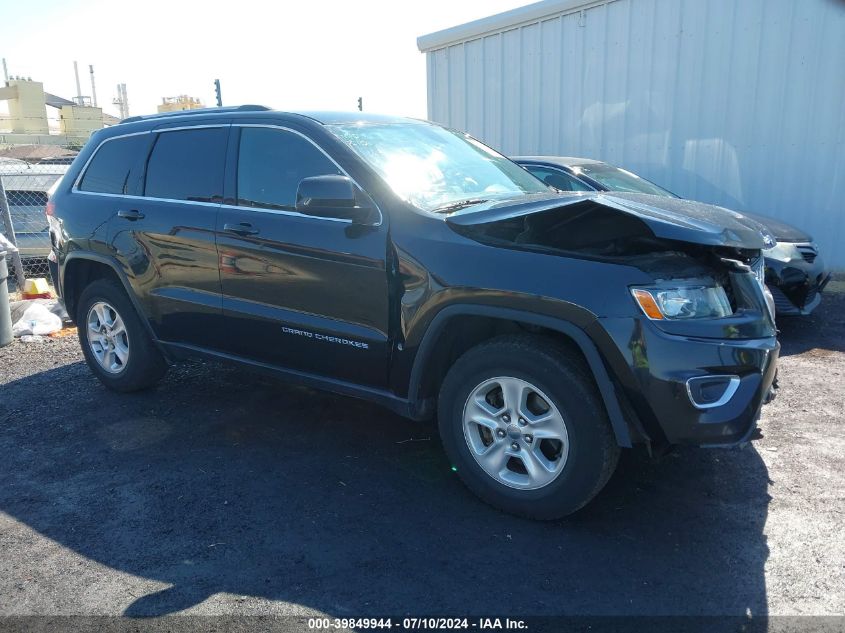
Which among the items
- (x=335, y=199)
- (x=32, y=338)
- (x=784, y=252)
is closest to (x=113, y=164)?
(x=335, y=199)

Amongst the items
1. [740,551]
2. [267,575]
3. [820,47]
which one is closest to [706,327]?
[740,551]

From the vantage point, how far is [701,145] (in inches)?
367

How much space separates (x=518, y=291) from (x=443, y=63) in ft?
31.9

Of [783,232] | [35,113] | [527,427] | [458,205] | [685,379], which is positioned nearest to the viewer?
[685,379]

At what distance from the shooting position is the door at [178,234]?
4.36 m

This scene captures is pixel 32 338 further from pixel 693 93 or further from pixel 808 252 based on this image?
pixel 693 93

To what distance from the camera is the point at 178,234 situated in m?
4.45

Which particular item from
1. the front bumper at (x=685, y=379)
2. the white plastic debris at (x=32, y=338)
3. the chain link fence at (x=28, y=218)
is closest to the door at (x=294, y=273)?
the front bumper at (x=685, y=379)

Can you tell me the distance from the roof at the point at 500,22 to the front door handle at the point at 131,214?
7428mm

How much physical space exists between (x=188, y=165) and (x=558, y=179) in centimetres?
385

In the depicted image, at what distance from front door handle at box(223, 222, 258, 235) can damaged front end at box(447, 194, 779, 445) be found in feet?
5.03

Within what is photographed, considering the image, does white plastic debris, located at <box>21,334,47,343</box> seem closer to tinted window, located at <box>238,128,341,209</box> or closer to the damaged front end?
tinted window, located at <box>238,128,341,209</box>

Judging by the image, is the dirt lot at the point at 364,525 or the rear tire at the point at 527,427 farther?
the rear tire at the point at 527,427

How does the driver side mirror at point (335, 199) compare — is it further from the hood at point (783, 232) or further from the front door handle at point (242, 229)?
the hood at point (783, 232)
